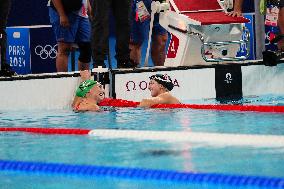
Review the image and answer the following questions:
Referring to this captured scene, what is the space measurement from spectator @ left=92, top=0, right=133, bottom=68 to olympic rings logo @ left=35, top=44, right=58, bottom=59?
231 centimetres

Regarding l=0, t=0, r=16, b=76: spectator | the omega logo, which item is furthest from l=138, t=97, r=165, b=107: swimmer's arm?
l=0, t=0, r=16, b=76: spectator

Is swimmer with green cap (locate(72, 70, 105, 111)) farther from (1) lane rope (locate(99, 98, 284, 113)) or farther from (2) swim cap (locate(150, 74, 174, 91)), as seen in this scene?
(2) swim cap (locate(150, 74, 174, 91))

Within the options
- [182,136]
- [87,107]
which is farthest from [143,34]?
[182,136]

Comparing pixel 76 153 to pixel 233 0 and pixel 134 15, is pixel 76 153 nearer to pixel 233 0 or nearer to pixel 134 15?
pixel 134 15

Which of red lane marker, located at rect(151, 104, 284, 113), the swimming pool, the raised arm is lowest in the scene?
the swimming pool

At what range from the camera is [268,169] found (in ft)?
12.4

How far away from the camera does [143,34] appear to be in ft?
30.1

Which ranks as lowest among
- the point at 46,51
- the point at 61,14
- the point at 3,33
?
the point at 46,51

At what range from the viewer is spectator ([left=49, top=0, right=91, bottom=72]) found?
8.28m

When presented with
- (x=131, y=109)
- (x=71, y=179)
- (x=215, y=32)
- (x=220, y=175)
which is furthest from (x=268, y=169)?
(x=215, y=32)

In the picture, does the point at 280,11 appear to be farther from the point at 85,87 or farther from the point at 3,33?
the point at 3,33

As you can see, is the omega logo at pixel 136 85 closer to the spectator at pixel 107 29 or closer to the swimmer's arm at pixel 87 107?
the spectator at pixel 107 29

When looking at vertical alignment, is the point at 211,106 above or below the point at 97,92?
below

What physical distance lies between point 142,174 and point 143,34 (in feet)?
18.1
